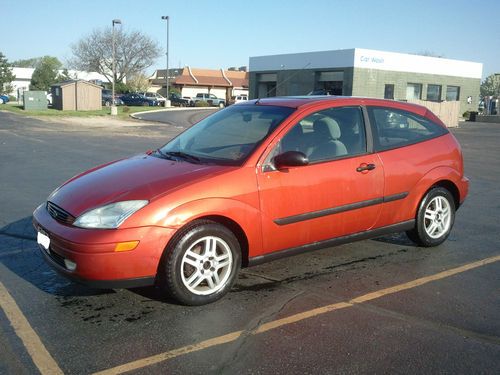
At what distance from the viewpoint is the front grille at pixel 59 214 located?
12.8 feet

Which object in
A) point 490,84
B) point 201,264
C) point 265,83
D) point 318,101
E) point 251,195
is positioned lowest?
point 201,264

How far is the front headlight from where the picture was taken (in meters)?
3.73

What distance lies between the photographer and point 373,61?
Result: 138ft

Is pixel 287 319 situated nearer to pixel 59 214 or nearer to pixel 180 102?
pixel 59 214

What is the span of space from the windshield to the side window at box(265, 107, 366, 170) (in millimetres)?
184

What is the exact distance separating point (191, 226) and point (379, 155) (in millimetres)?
2133

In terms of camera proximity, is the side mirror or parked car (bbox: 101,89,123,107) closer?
the side mirror

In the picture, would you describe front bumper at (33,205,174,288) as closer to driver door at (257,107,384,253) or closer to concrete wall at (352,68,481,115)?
driver door at (257,107,384,253)

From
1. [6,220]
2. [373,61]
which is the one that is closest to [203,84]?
[373,61]

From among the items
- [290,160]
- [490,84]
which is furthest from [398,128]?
[490,84]

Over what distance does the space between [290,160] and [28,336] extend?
92.3 inches

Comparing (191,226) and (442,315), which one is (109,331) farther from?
(442,315)

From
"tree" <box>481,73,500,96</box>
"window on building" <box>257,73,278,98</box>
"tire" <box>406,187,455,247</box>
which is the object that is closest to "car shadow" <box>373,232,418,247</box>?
"tire" <box>406,187,455,247</box>

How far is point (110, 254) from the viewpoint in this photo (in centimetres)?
365
